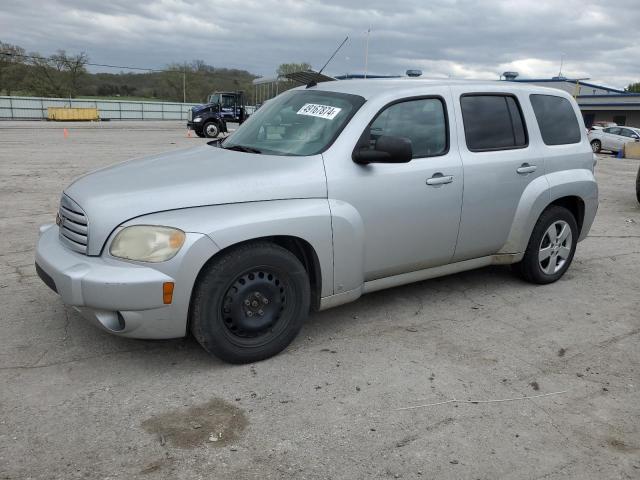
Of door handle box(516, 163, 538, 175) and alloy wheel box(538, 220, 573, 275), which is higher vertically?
door handle box(516, 163, 538, 175)

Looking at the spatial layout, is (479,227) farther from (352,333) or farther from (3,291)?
(3,291)

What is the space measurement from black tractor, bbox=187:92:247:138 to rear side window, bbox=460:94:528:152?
25.0 meters

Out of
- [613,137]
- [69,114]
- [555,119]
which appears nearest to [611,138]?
[613,137]

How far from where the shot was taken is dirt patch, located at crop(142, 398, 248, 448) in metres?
2.76

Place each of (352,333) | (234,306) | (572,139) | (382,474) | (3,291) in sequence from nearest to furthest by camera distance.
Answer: (382,474)
(234,306)
(352,333)
(3,291)
(572,139)

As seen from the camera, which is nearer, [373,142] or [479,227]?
[373,142]

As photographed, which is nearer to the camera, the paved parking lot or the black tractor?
the paved parking lot

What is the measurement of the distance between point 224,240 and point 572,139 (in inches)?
144

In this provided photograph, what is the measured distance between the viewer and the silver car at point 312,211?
3.17m

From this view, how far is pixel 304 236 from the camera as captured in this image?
3523mm

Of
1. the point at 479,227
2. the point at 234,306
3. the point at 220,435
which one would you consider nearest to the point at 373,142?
the point at 479,227

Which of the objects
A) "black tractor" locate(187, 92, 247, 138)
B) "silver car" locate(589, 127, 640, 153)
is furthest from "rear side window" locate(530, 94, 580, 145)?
"black tractor" locate(187, 92, 247, 138)

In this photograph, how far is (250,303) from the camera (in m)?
3.46

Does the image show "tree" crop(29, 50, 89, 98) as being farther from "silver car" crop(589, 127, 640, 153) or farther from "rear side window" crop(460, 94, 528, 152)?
"rear side window" crop(460, 94, 528, 152)
